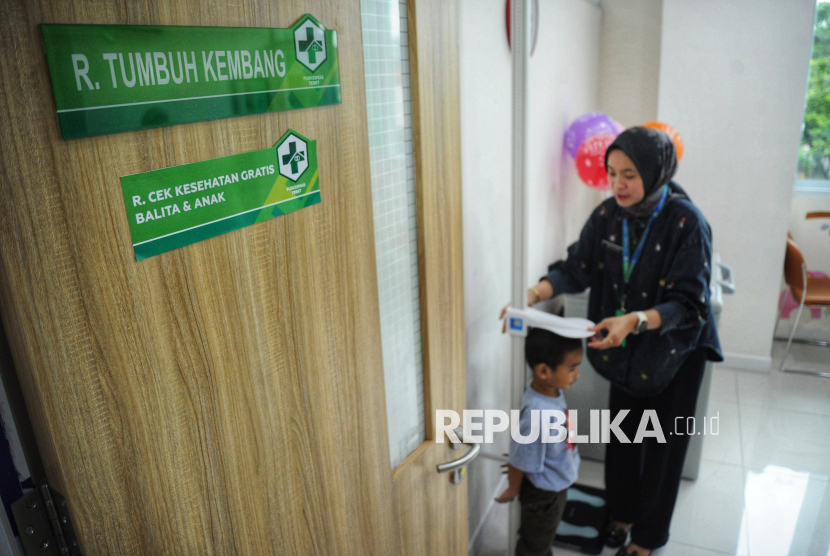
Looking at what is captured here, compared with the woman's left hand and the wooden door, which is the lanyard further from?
the wooden door

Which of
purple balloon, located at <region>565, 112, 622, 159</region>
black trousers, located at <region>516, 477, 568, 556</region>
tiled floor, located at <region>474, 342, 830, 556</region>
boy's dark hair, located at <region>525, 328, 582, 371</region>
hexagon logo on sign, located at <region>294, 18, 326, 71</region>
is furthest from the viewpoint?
purple balloon, located at <region>565, 112, 622, 159</region>

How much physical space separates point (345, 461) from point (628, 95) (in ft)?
11.2

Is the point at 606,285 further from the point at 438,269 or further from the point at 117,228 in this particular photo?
the point at 117,228

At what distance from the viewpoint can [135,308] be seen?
727 mm

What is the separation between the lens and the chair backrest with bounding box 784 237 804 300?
11.9 ft

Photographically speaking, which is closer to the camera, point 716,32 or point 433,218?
point 433,218

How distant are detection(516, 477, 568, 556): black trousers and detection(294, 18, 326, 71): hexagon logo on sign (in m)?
1.68

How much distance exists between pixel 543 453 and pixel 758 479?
1587 mm

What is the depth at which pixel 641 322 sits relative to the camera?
2.03m

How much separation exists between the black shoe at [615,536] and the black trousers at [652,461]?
0.04m

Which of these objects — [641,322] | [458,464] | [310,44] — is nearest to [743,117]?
[641,322]

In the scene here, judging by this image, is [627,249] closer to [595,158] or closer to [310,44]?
[595,158]

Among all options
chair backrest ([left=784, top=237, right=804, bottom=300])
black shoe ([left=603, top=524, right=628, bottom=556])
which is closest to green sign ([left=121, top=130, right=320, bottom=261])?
black shoe ([left=603, top=524, right=628, bottom=556])

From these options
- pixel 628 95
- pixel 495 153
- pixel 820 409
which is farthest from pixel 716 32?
pixel 820 409
